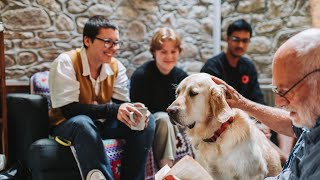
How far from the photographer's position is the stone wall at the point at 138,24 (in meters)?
3.48

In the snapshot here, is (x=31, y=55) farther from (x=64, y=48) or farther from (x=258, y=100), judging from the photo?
(x=258, y=100)

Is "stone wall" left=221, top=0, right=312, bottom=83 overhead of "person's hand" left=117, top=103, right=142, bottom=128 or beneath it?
overhead

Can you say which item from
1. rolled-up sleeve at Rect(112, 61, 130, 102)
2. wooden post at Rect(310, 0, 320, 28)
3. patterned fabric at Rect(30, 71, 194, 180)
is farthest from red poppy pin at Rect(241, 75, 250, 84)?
rolled-up sleeve at Rect(112, 61, 130, 102)

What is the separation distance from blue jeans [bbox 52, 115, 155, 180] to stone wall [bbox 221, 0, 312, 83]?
6.58ft

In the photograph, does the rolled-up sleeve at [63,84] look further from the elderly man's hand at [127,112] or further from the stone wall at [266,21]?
the stone wall at [266,21]

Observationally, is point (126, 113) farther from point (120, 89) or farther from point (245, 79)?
point (245, 79)

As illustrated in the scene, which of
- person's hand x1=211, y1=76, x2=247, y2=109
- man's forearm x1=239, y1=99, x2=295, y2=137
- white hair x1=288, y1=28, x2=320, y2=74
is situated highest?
white hair x1=288, y1=28, x2=320, y2=74

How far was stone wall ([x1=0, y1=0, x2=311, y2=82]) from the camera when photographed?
3.48 meters

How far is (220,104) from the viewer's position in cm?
189

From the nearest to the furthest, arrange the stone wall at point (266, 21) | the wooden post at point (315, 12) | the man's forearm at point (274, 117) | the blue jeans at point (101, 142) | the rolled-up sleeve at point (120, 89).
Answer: the man's forearm at point (274, 117), the blue jeans at point (101, 142), the rolled-up sleeve at point (120, 89), the wooden post at point (315, 12), the stone wall at point (266, 21)

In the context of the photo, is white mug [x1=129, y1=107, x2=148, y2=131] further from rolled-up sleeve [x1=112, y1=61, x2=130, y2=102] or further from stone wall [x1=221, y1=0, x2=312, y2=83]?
stone wall [x1=221, y1=0, x2=312, y2=83]

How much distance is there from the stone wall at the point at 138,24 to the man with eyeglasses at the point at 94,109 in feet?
3.29

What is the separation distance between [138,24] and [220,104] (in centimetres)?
221

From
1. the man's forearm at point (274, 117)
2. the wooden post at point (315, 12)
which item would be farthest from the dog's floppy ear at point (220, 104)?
the wooden post at point (315, 12)
